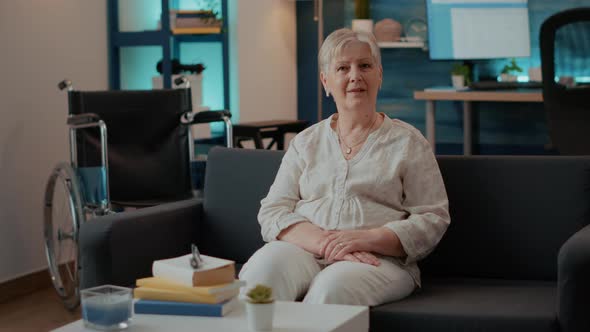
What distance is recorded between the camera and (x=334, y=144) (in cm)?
265

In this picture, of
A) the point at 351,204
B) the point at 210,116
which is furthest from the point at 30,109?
the point at 351,204

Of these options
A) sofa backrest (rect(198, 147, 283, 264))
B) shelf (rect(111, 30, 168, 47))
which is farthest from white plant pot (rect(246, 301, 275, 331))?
shelf (rect(111, 30, 168, 47))

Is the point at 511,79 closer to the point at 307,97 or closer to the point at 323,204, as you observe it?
the point at 307,97

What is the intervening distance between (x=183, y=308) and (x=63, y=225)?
2738 mm

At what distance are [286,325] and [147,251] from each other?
94 centimetres

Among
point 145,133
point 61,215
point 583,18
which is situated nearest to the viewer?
point 583,18

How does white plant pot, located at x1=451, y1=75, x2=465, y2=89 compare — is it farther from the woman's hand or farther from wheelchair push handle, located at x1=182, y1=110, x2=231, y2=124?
the woman's hand

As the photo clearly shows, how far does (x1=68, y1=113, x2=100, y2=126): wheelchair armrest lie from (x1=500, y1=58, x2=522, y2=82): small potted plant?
2.62 metres

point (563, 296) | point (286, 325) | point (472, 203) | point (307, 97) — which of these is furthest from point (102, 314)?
point (307, 97)

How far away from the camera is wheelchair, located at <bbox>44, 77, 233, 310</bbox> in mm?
3840

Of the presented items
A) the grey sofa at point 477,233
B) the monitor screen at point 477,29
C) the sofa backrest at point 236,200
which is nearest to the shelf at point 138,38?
the monitor screen at point 477,29

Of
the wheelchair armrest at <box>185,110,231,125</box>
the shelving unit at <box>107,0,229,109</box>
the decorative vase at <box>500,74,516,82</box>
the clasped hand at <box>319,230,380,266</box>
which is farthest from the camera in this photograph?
the decorative vase at <box>500,74,516,82</box>

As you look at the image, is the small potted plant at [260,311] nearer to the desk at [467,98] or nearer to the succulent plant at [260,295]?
the succulent plant at [260,295]

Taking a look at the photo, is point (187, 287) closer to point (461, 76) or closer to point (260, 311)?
point (260, 311)
